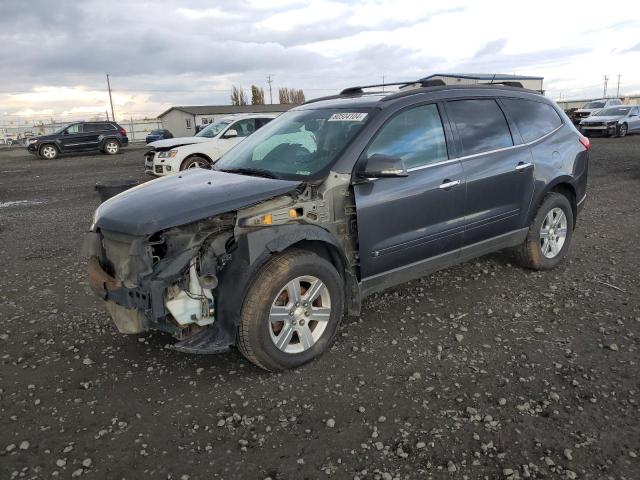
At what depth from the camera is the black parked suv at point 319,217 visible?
309 centimetres

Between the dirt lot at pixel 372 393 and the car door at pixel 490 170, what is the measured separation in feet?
2.21

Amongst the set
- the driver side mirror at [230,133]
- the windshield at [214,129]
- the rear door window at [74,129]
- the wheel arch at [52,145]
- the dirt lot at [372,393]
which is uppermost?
the rear door window at [74,129]

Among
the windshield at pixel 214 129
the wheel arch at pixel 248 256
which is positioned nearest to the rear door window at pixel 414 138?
the wheel arch at pixel 248 256

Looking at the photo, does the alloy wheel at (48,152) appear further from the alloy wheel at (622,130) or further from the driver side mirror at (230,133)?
the alloy wheel at (622,130)

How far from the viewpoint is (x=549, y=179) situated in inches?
191

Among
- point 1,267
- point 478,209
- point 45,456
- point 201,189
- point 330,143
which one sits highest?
point 330,143

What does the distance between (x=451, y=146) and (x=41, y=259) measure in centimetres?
512

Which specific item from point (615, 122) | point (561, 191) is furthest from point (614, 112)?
point (561, 191)

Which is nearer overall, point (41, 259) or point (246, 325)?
point (246, 325)

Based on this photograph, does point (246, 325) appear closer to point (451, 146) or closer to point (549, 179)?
point (451, 146)

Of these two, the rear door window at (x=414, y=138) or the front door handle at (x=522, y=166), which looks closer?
the rear door window at (x=414, y=138)

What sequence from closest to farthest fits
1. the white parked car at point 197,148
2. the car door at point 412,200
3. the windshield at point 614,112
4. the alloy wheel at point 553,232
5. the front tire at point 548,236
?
the car door at point 412,200 → the front tire at point 548,236 → the alloy wheel at point 553,232 → the white parked car at point 197,148 → the windshield at point 614,112

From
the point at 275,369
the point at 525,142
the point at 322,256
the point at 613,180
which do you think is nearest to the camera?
the point at 275,369

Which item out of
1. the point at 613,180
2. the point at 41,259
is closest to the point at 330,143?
the point at 41,259
